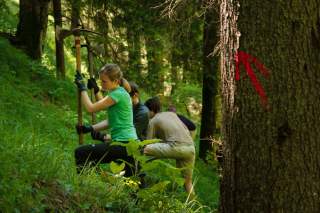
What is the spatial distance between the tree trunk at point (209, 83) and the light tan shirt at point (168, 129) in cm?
419

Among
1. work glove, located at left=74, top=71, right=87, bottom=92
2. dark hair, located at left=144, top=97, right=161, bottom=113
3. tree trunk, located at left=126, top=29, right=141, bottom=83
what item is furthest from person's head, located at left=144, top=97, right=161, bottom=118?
tree trunk, located at left=126, top=29, right=141, bottom=83

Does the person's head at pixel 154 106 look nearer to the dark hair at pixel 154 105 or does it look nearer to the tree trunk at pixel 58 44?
the dark hair at pixel 154 105

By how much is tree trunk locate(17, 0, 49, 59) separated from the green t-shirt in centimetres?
721

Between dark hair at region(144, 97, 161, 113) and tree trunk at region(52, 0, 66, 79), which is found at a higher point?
tree trunk at region(52, 0, 66, 79)

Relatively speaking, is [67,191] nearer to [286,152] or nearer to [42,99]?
[286,152]

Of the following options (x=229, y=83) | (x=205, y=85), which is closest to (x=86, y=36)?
(x=205, y=85)

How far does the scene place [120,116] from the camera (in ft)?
21.5

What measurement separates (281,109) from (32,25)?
33.5 feet

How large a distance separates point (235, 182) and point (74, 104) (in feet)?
30.3

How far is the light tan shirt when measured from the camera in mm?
8527

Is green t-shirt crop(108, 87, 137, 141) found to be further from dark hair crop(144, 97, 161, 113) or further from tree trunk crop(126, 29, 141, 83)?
tree trunk crop(126, 29, 141, 83)

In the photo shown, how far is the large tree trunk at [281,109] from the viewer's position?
3.80 m

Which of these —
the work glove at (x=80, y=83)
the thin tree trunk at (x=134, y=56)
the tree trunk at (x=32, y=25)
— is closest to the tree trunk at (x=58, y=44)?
the tree trunk at (x=32, y=25)

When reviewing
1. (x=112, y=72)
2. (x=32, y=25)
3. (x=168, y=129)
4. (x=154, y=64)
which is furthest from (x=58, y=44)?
(x=112, y=72)
